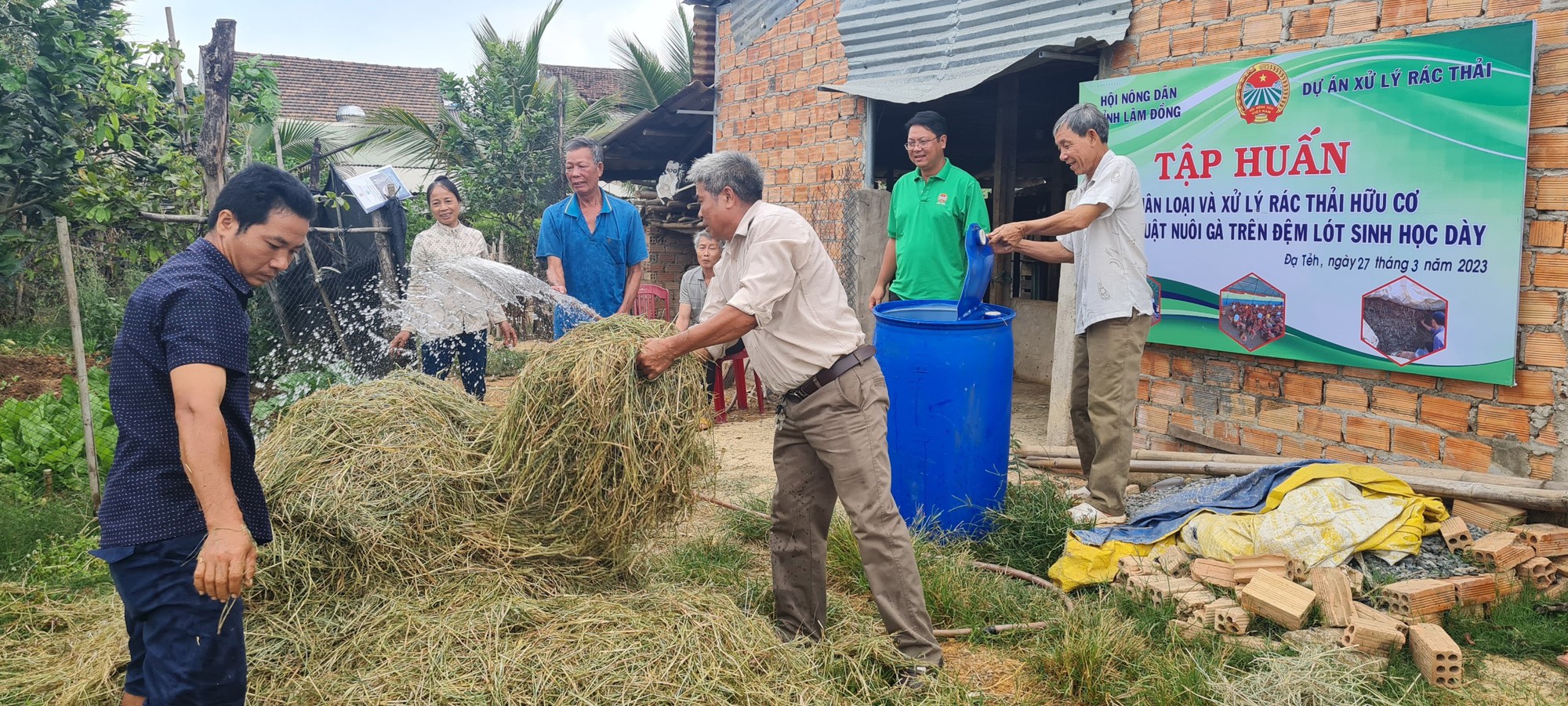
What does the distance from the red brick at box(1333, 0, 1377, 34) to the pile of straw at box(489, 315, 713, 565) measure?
3.82 metres

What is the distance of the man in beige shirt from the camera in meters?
→ 3.18

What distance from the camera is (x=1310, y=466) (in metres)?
4.23

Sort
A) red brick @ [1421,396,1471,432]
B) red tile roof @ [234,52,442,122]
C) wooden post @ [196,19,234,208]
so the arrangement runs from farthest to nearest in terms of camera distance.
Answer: red tile roof @ [234,52,442,122] < wooden post @ [196,19,234,208] < red brick @ [1421,396,1471,432]

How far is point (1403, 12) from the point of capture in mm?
4758

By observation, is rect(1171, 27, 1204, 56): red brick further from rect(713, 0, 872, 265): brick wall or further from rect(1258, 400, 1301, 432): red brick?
rect(713, 0, 872, 265): brick wall

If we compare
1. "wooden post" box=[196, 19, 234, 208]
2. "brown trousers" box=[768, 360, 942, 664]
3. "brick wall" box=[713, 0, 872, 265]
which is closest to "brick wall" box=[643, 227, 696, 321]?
"brick wall" box=[713, 0, 872, 265]

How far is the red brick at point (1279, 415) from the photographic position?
536cm

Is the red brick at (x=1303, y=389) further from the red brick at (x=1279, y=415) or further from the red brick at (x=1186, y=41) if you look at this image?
the red brick at (x=1186, y=41)

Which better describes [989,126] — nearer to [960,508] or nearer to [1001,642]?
[960,508]

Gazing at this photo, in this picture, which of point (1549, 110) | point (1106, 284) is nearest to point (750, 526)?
point (1106, 284)

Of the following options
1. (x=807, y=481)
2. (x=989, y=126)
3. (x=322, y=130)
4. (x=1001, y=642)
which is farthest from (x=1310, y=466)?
(x=322, y=130)

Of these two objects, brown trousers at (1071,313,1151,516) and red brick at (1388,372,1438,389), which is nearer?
brown trousers at (1071,313,1151,516)

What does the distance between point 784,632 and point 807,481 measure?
0.58 meters

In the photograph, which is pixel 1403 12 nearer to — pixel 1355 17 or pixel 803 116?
pixel 1355 17
